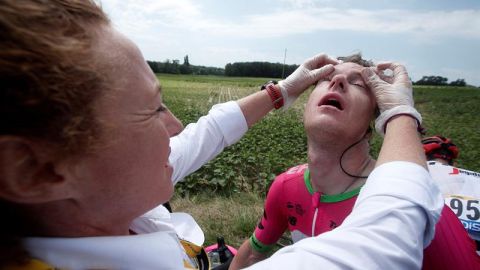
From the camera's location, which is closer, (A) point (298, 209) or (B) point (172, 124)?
(B) point (172, 124)

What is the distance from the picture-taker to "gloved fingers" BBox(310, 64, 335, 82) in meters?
2.48

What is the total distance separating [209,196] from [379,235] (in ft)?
16.9

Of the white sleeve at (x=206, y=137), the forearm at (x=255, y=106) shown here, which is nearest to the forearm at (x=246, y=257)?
the white sleeve at (x=206, y=137)

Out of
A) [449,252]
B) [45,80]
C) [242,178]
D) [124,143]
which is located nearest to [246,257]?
[449,252]

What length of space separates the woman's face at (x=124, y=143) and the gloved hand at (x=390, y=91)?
113 cm

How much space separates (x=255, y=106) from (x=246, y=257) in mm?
1270

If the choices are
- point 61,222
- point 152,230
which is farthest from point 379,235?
point 61,222

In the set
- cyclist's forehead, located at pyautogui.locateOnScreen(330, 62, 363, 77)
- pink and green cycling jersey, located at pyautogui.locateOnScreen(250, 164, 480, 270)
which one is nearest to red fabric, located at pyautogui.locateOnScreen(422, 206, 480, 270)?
pink and green cycling jersey, located at pyautogui.locateOnScreen(250, 164, 480, 270)

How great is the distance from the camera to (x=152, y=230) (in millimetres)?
1480

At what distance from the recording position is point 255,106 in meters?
2.51

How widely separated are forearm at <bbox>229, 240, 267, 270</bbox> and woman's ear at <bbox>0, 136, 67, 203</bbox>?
2138 mm

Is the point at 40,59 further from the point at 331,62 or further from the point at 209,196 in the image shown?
the point at 209,196

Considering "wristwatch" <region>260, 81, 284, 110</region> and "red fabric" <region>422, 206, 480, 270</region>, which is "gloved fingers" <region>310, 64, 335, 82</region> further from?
"red fabric" <region>422, 206, 480, 270</region>

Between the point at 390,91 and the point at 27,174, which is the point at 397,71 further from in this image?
the point at 27,174
